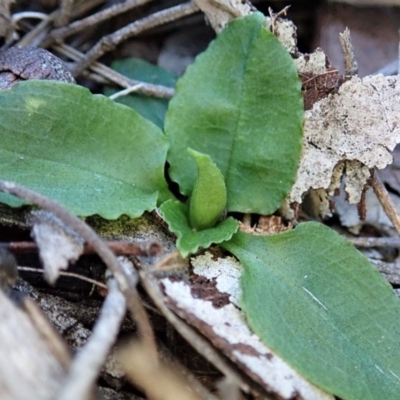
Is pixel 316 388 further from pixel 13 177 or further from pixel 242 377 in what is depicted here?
pixel 13 177

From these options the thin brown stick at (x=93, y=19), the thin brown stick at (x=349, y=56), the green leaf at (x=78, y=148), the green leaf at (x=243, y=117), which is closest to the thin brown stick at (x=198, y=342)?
the green leaf at (x=78, y=148)

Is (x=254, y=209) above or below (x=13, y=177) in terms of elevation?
below

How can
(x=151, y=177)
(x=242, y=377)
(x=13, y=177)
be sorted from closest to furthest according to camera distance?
(x=242, y=377)
(x=13, y=177)
(x=151, y=177)

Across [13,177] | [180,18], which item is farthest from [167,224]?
[180,18]

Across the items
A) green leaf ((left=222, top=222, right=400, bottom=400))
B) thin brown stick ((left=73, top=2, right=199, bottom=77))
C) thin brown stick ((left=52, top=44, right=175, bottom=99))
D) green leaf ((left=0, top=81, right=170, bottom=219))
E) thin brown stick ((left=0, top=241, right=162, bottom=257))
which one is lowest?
green leaf ((left=222, top=222, right=400, bottom=400))

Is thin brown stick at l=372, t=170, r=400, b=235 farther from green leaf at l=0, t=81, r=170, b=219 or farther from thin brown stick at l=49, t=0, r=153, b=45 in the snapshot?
thin brown stick at l=49, t=0, r=153, b=45

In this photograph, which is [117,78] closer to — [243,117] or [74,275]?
[243,117]

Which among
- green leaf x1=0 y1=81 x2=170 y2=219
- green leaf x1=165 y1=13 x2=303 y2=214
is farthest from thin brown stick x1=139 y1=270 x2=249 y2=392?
green leaf x1=165 y1=13 x2=303 y2=214
